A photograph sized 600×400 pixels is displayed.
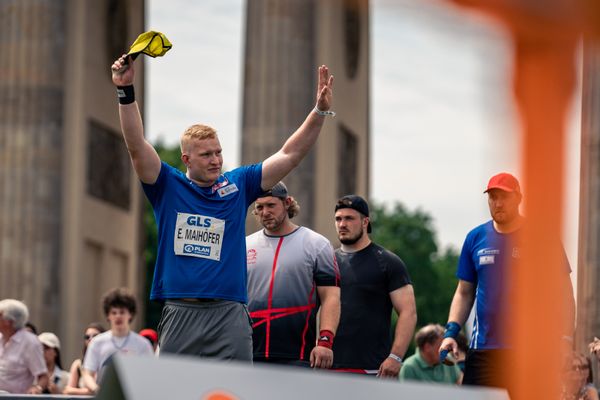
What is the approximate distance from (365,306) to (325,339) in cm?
123

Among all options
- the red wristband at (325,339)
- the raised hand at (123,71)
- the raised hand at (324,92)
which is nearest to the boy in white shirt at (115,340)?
the red wristband at (325,339)

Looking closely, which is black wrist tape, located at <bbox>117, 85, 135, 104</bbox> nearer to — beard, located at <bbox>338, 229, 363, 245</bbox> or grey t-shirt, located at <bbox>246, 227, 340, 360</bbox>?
grey t-shirt, located at <bbox>246, 227, 340, 360</bbox>

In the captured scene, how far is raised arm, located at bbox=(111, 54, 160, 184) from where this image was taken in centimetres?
635

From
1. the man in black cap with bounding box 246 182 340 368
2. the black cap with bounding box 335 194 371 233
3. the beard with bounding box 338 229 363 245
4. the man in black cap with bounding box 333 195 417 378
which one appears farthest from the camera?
the black cap with bounding box 335 194 371 233

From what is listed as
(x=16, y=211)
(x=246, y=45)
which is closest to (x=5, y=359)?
(x=16, y=211)

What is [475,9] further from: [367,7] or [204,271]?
[204,271]

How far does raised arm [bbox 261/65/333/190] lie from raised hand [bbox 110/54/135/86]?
84 centimetres

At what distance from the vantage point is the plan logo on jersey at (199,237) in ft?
23.0

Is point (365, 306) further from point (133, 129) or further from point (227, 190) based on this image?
point (133, 129)

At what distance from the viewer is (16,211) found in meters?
31.8

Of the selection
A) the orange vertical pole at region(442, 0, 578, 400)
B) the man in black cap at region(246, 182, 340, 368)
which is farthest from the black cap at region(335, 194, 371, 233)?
the orange vertical pole at region(442, 0, 578, 400)

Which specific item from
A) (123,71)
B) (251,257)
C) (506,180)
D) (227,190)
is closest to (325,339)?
(251,257)

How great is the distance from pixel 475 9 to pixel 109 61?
31.6m

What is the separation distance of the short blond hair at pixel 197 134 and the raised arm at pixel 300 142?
299mm
